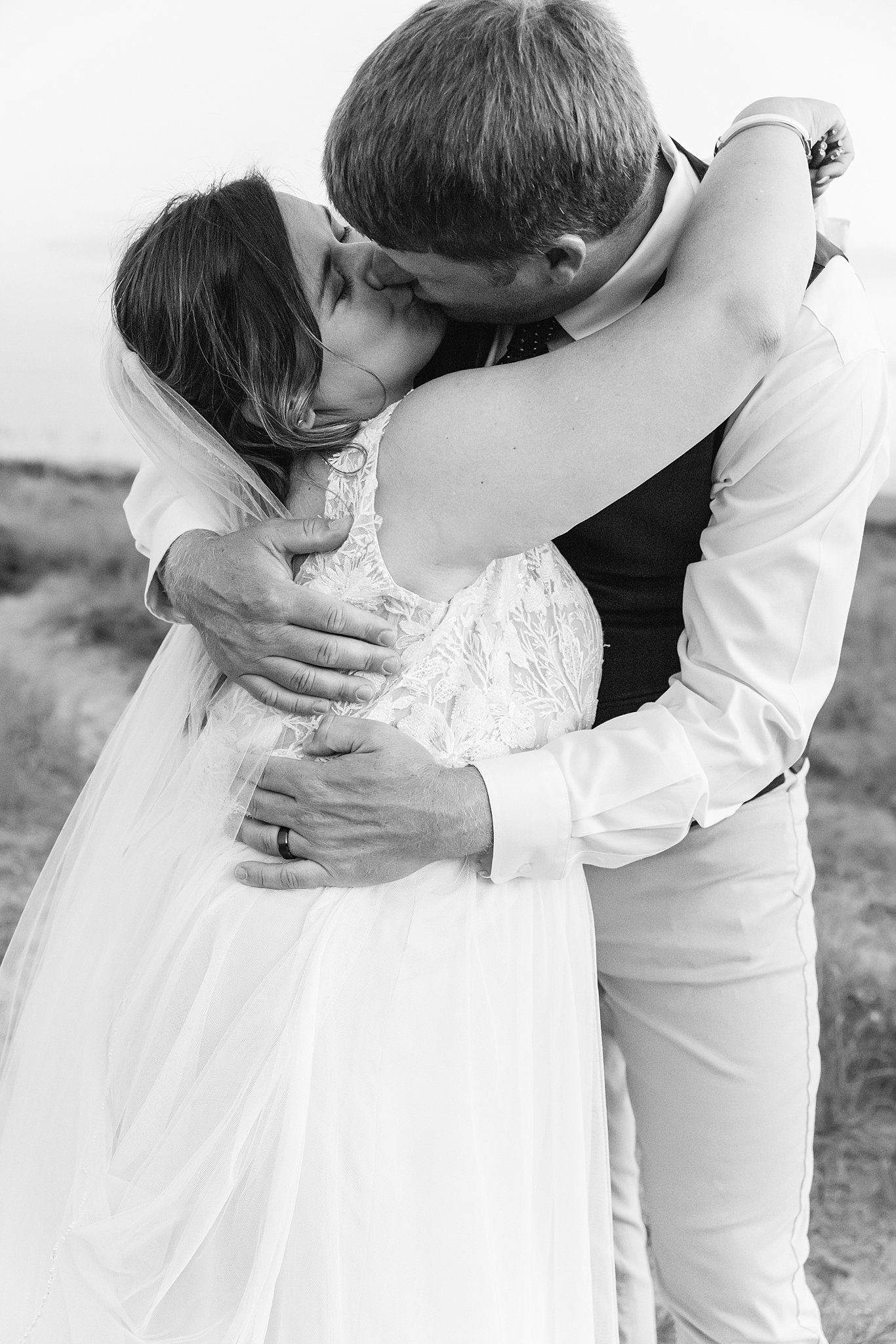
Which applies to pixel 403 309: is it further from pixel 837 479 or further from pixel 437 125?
pixel 837 479

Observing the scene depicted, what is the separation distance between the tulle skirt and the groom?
0.08 metres

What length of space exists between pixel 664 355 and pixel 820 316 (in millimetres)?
240

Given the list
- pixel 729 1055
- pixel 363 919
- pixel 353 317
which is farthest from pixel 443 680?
pixel 729 1055

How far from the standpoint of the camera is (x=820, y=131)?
1.34m

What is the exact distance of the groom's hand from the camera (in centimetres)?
116

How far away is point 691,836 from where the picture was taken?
4.69ft

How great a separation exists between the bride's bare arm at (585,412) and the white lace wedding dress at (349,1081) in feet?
0.16

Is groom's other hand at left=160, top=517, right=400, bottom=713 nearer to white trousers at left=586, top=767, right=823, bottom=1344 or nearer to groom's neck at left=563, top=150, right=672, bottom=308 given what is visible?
groom's neck at left=563, top=150, right=672, bottom=308

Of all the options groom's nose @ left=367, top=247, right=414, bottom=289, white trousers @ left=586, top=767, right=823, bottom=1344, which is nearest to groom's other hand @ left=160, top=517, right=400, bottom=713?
groom's nose @ left=367, top=247, right=414, bottom=289

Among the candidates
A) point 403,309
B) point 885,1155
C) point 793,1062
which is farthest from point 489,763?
point 885,1155

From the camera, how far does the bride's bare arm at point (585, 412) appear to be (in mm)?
1069

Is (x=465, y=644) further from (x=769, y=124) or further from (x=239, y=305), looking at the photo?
(x=769, y=124)

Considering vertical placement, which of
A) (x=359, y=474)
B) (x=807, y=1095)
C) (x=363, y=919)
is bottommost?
(x=807, y=1095)

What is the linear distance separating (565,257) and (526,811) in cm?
53
